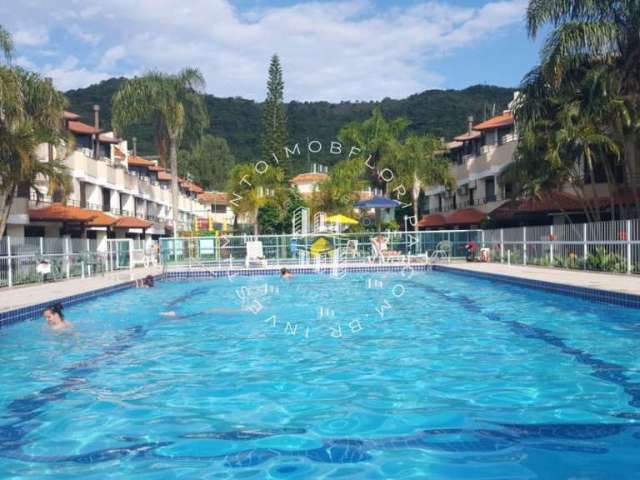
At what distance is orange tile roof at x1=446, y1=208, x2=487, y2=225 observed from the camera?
33584mm

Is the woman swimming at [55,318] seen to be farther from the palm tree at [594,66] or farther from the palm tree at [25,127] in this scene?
the palm tree at [594,66]

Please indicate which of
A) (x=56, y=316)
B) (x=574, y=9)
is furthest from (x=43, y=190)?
(x=574, y=9)

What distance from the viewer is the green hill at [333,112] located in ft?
170

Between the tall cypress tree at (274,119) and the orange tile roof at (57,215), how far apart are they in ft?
65.8

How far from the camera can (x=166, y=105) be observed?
103 ft

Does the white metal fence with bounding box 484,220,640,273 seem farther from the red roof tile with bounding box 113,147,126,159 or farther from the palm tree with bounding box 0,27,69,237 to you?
the red roof tile with bounding box 113,147,126,159

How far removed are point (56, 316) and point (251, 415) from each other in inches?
221

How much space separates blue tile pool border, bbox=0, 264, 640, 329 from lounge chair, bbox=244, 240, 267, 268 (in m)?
1.57

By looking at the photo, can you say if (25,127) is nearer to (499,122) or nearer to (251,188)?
(251,188)

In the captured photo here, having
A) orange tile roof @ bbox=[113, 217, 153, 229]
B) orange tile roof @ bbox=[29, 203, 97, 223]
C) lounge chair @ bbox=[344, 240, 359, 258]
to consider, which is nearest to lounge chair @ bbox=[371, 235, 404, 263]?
lounge chair @ bbox=[344, 240, 359, 258]

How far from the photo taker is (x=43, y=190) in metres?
27.8

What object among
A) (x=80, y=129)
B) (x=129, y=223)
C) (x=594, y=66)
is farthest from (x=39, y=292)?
(x=80, y=129)

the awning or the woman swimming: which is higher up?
the awning

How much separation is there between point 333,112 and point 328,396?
48977 mm
